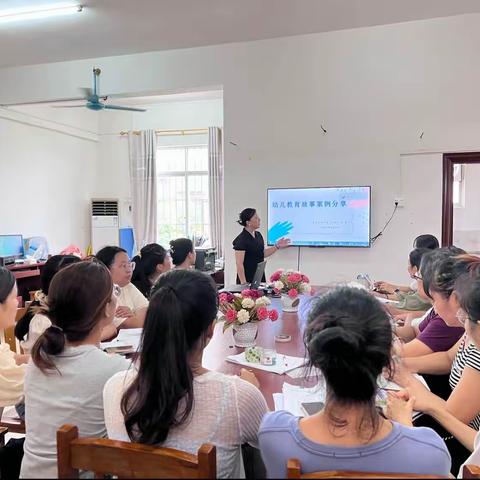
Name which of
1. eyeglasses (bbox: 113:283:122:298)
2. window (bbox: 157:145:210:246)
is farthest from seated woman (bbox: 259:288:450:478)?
window (bbox: 157:145:210:246)

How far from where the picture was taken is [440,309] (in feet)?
5.57

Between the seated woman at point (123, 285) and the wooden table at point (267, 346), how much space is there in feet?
1.64

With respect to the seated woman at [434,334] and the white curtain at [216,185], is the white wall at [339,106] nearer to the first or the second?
the white curtain at [216,185]

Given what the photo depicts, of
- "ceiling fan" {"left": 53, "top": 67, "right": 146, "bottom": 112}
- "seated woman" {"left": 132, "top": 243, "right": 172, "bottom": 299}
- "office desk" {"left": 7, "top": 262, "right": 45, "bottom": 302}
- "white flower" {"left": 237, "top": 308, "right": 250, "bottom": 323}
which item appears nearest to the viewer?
"white flower" {"left": 237, "top": 308, "right": 250, "bottom": 323}

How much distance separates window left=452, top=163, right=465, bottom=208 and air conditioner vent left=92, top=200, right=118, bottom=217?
18.5 feet

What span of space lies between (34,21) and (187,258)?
2.58m

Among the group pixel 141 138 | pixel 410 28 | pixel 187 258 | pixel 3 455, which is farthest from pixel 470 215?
pixel 141 138

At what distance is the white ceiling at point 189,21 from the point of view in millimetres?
3426

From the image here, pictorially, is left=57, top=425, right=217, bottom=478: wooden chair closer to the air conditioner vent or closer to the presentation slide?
the presentation slide

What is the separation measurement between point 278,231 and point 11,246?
A: 3.88 metres

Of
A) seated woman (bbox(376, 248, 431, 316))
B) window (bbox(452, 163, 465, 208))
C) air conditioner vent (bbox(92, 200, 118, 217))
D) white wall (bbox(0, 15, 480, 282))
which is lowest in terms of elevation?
seated woman (bbox(376, 248, 431, 316))

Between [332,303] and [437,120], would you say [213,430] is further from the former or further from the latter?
[437,120]

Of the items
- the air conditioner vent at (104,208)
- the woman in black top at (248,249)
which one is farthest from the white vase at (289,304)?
the air conditioner vent at (104,208)

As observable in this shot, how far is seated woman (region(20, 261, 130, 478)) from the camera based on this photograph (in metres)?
1.12
